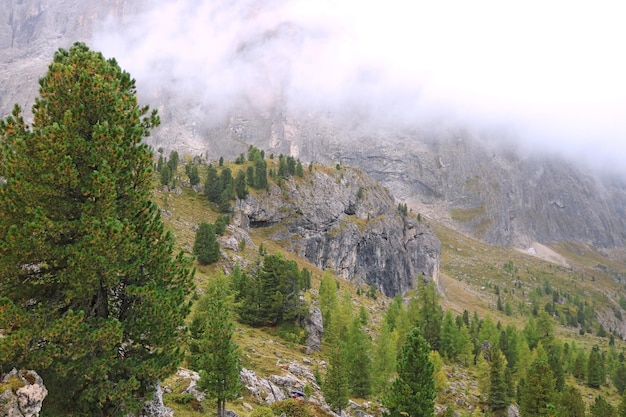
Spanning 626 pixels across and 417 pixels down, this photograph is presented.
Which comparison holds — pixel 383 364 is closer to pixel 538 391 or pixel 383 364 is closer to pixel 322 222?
pixel 538 391

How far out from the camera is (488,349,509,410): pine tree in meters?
60.4

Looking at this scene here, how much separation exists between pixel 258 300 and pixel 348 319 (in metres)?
16.7

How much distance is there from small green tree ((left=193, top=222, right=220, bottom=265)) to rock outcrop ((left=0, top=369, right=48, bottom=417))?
7021 cm

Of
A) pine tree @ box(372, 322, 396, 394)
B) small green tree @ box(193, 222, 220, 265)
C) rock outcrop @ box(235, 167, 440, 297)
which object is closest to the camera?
pine tree @ box(372, 322, 396, 394)

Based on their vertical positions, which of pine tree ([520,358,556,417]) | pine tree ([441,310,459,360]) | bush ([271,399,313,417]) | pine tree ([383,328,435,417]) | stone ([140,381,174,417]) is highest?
stone ([140,381,174,417])

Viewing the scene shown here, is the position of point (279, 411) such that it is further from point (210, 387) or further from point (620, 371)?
point (620, 371)

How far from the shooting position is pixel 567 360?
102750mm

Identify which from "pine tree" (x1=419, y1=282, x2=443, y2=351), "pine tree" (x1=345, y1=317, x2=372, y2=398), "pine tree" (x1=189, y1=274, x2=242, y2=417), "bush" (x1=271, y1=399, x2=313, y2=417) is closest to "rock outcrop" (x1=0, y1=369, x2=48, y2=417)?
"pine tree" (x1=189, y1=274, x2=242, y2=417)

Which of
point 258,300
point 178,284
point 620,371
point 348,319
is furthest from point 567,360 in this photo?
point 178,284

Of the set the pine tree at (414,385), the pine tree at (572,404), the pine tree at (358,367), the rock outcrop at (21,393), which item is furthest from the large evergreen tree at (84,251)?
the pine tree at (572,404)

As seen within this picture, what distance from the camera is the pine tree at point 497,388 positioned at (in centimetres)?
6044

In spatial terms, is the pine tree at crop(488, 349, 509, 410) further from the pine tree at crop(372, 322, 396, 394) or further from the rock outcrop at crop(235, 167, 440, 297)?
the rock outcrop at crop(235, 167, 440, 297)

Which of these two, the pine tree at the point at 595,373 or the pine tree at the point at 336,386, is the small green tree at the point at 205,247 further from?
the pine tree at the point at 595,373

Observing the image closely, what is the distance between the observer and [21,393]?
1230 centimetres
